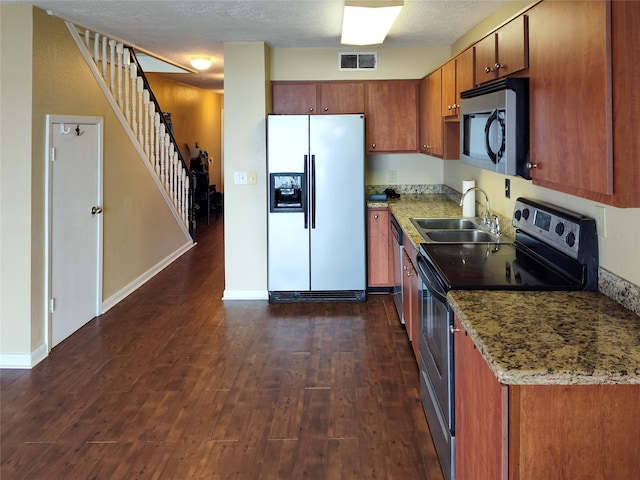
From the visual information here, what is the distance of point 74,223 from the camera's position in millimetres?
4398

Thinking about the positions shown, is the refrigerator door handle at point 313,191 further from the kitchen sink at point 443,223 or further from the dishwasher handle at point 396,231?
the kitchen sink at point 443,223

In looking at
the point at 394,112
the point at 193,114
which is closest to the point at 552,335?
the point at 394,112

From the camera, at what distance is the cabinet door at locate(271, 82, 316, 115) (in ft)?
18.3

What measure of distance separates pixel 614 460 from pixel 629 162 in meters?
0.77

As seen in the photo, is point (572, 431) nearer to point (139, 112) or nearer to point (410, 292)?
point (410, 292)

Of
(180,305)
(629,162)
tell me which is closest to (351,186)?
(180,305)

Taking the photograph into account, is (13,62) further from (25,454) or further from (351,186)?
(351,186)

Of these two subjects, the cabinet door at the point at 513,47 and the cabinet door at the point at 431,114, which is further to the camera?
the cabinet door at the point at 431,114

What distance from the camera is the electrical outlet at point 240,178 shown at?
212 inches

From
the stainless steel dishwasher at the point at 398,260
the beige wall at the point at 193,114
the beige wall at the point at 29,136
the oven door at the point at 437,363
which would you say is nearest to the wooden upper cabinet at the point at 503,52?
the oven door at the point at 437,363

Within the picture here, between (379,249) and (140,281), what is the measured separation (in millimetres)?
2503

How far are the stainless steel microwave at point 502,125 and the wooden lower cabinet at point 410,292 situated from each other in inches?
32.5

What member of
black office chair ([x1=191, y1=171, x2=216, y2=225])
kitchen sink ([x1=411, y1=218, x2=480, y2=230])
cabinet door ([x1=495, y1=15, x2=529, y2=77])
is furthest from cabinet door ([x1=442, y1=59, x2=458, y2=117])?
black office chair ([x1=191, y1=171, x2=216, y2=225])

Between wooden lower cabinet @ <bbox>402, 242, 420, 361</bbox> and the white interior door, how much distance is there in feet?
8.14
